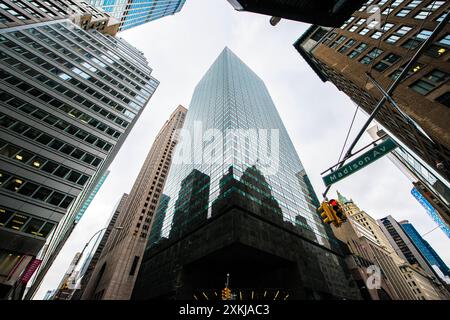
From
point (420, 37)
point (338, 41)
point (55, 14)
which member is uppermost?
point (55, 14)

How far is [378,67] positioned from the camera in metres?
28.0

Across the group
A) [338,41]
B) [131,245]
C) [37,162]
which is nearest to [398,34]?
[338,41]

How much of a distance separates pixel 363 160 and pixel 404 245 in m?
223

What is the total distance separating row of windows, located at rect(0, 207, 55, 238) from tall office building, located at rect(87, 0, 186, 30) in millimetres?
62475

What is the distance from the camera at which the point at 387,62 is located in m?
27.1

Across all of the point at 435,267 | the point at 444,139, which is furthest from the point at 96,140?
the point at 435,267

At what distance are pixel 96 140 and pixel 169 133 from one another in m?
91.2

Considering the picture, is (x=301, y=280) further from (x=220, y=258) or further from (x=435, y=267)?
(x=435, y=267)

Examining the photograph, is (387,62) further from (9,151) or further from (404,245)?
(404,245)

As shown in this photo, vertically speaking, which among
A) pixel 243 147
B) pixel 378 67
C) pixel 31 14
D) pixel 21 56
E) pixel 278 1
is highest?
pixel 31 14

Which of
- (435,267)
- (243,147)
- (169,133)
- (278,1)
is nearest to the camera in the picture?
(278,1)

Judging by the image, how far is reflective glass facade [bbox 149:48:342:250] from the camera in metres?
46.3
